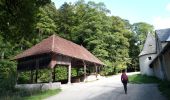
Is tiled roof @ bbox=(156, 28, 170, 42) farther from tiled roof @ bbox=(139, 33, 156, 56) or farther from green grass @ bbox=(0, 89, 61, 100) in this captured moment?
green grass @ bbox=(0, 89, 61, 100)

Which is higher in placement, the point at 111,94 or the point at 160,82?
the point at 160,82

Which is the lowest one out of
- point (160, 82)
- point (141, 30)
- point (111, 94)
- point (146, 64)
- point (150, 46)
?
point (111, 94)

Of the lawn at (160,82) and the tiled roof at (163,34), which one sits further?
the tiled roof at (163,34)

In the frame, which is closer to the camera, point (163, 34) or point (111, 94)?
point (111, 94)

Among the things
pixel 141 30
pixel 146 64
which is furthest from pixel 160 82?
pixel 141 30

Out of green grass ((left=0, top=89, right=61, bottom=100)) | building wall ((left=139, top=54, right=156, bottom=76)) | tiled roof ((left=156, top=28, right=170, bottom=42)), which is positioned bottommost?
green grass ((left=0, top=89, right=61, bottom=100))

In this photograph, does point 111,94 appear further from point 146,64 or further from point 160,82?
point 146,64

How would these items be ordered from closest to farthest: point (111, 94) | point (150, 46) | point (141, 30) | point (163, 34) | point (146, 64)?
point (111, 94) < point (163, 34) < point (146, 64) < point (150, 46) < point (141, 30)

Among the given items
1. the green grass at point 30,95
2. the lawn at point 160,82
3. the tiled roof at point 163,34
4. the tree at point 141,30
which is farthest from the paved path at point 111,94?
the tree at point 141,30

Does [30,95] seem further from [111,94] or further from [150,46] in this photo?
[150,46]

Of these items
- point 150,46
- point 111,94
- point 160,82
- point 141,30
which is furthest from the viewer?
point 141,30

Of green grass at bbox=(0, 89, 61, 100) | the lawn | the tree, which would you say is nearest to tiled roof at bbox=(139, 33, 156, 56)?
the lawn

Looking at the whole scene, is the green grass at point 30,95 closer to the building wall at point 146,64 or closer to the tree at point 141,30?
the building wall at point 146,64

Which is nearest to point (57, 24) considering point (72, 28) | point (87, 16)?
point (72, 28)
